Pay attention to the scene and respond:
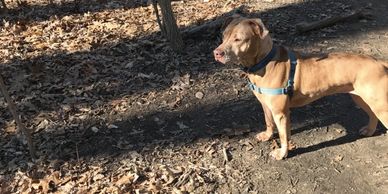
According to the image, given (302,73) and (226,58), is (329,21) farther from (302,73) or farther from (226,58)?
(226,58)

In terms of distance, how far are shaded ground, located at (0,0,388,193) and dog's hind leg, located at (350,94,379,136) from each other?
0.12 meters

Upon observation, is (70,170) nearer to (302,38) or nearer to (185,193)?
(185,193)

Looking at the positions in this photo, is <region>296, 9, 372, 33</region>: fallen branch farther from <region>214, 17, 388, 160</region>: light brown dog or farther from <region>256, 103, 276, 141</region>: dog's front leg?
<region>214, 17, 388, 160</region>: light brown dog

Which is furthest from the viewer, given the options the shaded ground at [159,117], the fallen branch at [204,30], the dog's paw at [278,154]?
the fallen branch at [204,30]

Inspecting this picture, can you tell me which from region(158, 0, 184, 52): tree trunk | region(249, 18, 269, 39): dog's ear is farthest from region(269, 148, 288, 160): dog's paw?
region(158, 0, 184, 52): tree trunk

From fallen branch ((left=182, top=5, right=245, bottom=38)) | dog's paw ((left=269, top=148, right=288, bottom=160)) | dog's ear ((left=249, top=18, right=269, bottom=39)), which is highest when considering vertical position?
dog's ear ((left=249, top=18, right=269, bottom=39))

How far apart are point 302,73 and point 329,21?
12.4ft

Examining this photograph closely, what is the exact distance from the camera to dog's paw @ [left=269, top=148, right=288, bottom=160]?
17.6 ft

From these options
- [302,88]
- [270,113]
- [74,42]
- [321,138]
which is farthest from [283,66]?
[74,42]

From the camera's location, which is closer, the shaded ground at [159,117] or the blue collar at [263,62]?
the blue collar at [263,62]

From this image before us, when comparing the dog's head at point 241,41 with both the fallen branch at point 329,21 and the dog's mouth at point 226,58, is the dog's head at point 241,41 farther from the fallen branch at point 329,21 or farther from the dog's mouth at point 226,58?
the fallen branch at point 329,21

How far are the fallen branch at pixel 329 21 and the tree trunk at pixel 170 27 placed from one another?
2.11 metres

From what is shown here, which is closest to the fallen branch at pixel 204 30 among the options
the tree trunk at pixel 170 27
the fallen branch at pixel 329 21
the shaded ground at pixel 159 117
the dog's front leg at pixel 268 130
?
the shaded ground at pixel 159 117

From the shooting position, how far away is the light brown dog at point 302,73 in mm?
4680
